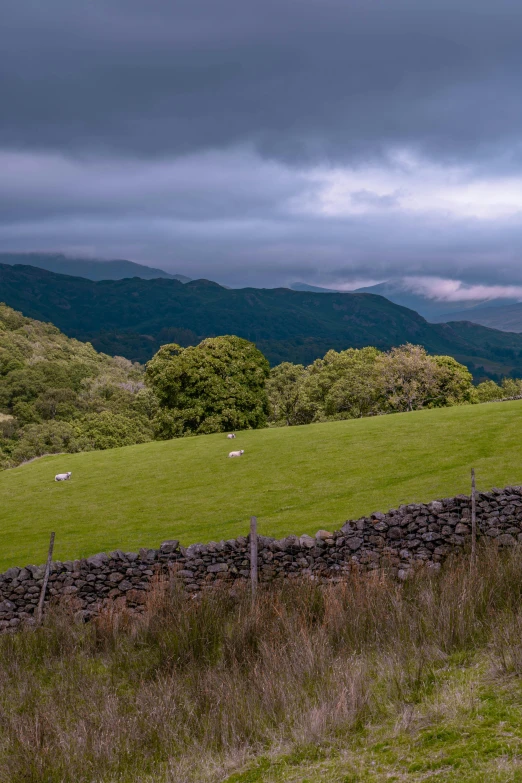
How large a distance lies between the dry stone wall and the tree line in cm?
2585

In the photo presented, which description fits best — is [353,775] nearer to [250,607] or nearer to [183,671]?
[183,671]

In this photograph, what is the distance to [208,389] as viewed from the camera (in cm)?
4019

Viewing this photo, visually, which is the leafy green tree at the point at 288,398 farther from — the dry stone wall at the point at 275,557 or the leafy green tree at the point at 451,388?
the dry stone wall at the point at 275,557

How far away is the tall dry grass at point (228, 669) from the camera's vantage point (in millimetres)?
5828

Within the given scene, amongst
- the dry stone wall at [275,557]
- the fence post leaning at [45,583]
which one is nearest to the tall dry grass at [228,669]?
the fence post leaning at [45,583]

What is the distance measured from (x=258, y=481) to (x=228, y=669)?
537 inches

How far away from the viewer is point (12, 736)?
6.34m

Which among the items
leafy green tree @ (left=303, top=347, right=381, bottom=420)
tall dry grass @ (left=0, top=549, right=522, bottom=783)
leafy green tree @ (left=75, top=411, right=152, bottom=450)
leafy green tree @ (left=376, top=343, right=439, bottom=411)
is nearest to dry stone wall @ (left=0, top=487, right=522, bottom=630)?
tall dry grass @ (left=0, top=549, right=522, bottom=783)

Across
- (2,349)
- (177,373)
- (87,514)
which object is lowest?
(87,514)

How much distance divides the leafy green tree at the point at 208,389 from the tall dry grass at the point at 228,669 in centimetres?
2863

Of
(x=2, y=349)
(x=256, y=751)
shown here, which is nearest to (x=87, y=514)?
(x=256, y=751)

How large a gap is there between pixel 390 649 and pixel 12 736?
4217mm

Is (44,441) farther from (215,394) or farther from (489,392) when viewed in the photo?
(489,392)

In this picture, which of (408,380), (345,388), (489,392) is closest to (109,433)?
(345,388)
